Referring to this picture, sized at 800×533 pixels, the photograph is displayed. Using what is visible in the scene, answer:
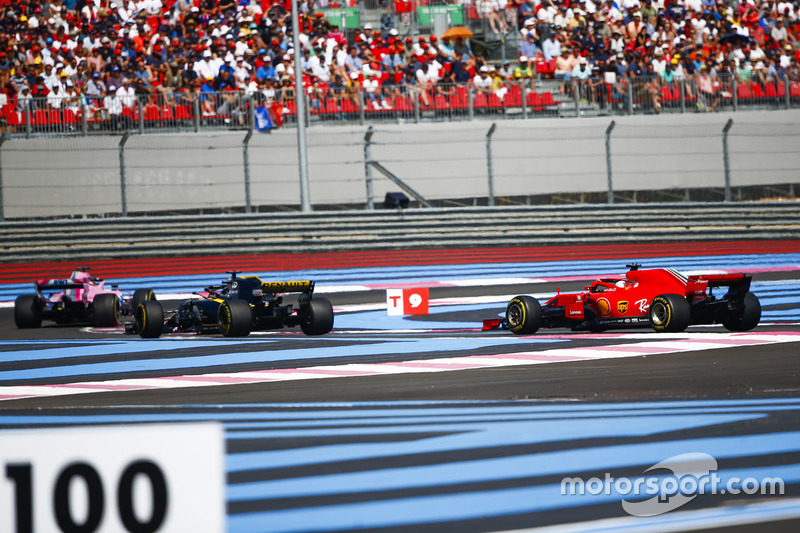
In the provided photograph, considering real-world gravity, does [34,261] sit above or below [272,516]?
above

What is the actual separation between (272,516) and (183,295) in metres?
14.2

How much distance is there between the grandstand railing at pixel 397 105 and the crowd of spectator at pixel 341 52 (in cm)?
5

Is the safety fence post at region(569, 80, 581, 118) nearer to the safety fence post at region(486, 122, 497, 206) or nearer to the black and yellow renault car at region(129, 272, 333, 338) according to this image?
the safety fence post at region(486, 122, 497, 206)

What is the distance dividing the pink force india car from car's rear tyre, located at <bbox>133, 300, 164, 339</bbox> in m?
1.57

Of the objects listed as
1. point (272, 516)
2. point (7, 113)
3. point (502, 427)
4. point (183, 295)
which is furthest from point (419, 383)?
point (7, 113)

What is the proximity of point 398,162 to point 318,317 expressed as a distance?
471 inches

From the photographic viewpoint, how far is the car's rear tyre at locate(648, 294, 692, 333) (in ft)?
38.9

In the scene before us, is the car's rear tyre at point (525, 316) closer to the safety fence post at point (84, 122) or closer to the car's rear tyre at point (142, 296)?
the car's rear tyre at point (142, 296)

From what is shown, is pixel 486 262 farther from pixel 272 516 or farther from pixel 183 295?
pixel 272 516

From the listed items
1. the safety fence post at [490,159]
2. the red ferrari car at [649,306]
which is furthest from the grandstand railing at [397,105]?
the red ferrari car at [649,306]

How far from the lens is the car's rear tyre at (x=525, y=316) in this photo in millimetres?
12555

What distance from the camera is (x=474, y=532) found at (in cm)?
488

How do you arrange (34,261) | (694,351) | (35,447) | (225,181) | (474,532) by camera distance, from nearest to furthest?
(35,447)
(474,532)
(694,351)
(34,261)
(225,181)

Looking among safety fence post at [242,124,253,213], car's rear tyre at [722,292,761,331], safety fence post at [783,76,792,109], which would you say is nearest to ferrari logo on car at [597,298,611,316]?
car's rear tyre at [722,292,761,331]
